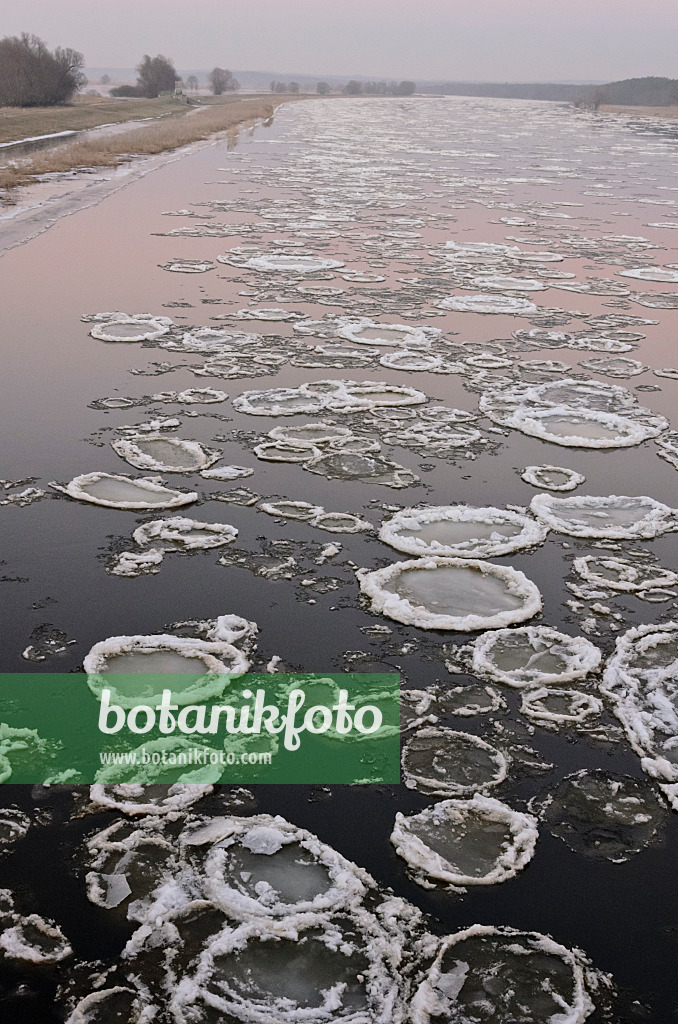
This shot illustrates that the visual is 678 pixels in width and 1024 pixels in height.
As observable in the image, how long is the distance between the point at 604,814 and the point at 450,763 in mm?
369

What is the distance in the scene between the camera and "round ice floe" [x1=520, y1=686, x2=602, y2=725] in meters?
2.33

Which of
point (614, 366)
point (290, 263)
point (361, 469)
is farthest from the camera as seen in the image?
point (290, 263)

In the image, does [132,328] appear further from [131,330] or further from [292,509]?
[292,509]

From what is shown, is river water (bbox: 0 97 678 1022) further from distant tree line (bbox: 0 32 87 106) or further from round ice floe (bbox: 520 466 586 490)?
distant tree line (bbox: 0 32 87 106)

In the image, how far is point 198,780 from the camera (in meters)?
2.10

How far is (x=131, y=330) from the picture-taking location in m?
5.77

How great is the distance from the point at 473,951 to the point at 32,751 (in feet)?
3.67

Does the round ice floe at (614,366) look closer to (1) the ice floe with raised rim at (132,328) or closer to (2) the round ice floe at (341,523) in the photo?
(2) the round ice floe at (341,523)

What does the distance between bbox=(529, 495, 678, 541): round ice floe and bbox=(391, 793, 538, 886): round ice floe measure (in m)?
1.53

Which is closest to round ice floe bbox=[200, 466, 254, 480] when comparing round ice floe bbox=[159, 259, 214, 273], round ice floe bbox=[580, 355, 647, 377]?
round ice floe bbox=[580, 355, 647, 377]

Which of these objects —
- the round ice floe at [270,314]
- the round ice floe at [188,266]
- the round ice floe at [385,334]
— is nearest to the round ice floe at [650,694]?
the round ice floe at [385,334]

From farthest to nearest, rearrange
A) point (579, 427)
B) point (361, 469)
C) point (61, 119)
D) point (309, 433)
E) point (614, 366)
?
point (61, 119) < point (614, 366) < point (579, 427) < point (309, 433) < point (361, 469)
